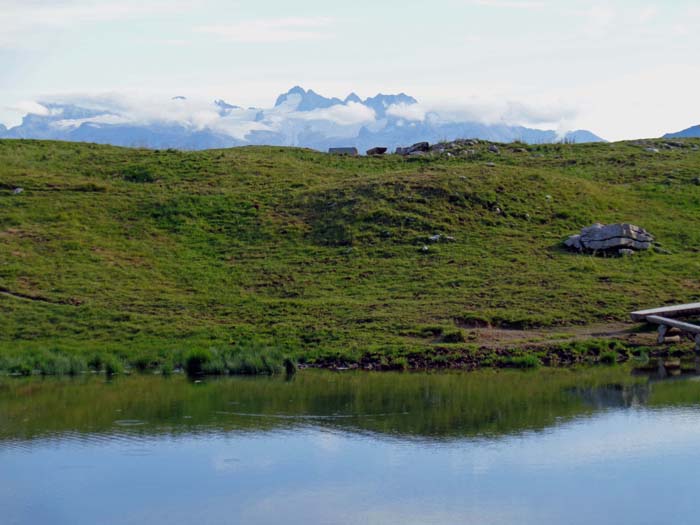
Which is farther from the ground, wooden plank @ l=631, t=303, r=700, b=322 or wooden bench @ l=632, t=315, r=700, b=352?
wooden plank @ l=631, t=303, r=700, b=322

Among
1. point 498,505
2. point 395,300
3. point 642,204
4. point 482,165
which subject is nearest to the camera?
point 498,505

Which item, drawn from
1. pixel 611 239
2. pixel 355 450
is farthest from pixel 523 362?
pixel 611 239

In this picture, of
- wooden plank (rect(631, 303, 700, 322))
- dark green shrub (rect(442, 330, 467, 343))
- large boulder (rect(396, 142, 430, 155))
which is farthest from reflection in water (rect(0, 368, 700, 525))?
large boulder (rect(396, 142, 430, 155))

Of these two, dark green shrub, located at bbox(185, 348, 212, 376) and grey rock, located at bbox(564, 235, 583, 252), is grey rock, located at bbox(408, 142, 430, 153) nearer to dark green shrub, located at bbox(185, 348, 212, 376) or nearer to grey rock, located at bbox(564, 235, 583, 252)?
grey rock, located at bbox(564, 235, 583, 252)

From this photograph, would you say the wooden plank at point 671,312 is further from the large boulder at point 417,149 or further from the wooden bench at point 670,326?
the large boulder at point 417,149

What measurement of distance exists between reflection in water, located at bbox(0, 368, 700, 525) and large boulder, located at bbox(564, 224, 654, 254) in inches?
670

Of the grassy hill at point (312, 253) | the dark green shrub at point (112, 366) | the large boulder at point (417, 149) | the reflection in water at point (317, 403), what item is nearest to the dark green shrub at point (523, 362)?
the reflection in water at point (317, 403)

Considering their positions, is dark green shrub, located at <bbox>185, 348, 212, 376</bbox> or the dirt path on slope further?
the dirt path on slope

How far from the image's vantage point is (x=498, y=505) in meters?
19.3

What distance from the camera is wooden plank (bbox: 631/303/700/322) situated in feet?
127

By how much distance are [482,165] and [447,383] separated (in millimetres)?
33182

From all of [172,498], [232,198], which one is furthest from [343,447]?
[232,198]

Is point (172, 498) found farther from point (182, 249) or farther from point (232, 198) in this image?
point (232, 198)

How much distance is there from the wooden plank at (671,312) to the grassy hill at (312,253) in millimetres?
2671
